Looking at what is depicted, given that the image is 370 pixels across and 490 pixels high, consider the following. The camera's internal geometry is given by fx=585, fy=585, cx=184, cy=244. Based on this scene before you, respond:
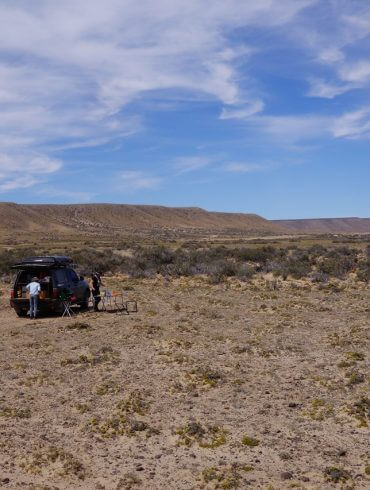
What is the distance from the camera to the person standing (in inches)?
728

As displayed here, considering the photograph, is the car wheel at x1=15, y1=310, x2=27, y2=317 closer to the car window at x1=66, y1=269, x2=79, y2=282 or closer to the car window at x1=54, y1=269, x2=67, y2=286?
the car window at x1=54, y1=269, x2=67, y2=286

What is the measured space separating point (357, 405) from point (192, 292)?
51.3 feet

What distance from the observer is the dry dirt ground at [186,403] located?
7402mm

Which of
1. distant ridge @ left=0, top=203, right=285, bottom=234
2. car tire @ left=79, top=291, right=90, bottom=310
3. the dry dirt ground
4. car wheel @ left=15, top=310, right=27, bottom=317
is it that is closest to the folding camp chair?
the dry dirt ground

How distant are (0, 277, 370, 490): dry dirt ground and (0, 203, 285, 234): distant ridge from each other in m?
124

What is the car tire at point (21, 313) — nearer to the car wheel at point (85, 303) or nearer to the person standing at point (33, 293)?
the person standing at point (33, 293)

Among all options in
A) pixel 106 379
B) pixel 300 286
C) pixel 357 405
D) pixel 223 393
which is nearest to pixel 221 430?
pixel 223 393

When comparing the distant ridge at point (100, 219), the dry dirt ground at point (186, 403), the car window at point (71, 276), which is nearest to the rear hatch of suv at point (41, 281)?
the car window at point (71, 276)

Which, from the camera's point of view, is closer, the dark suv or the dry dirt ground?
the dry dirt ground

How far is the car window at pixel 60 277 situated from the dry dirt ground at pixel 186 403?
154 centimetres

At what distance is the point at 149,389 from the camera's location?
1073cm

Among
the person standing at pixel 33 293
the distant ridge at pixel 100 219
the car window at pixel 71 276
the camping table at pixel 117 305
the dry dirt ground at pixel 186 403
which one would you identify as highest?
the distant ridge at pixel 100 219

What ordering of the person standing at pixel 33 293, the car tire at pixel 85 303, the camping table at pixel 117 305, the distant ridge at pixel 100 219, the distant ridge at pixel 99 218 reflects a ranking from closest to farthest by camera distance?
1. the person standing at pixel 33 293
2. the camping table at pixel 117 305
3. the car tire at pixel 85 303
4. the distant ridge at pixel 100 219
5. the distant ridge at pixel 99 218

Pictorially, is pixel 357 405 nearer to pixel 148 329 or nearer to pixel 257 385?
pixel 257 385
